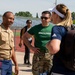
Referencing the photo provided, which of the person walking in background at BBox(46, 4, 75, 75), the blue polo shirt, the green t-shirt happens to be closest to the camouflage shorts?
the green t-shirt

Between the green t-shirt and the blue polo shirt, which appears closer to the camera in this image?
the blue polo shirt

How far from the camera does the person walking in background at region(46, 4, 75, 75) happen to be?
395 centimetres

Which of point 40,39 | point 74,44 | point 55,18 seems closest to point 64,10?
point 55,18

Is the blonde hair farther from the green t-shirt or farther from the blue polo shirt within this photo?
the green t-shirt

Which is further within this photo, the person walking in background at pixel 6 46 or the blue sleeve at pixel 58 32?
the person walking in background at pixel 6 46

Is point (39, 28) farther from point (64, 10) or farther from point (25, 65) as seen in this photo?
point (25, 65)

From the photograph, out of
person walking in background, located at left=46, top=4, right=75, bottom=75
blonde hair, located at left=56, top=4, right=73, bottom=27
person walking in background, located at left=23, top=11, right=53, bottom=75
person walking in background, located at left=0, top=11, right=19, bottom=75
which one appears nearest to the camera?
person walking in background, located at left=46, top=4, right=75, bottom=75

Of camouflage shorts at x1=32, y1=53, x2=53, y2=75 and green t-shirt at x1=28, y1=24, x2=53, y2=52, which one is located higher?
green t-shirt at x1=28, y1=24, x2=53, y2=52

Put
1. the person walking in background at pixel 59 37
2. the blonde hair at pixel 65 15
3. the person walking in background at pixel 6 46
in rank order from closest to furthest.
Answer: the person walking in background at pixel 59 37, the blonde hair at pixel 65 15, the person walking in background at pixel 6 46

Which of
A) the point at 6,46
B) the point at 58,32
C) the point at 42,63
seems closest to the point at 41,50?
the point at 42,63

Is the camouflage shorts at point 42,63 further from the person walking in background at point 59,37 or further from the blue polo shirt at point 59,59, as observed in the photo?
the blue polo shirt at point 59,59

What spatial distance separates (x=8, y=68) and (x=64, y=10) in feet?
7.23

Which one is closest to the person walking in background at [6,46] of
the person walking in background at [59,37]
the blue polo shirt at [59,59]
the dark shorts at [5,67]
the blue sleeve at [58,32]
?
the dark shorts at [5,67]

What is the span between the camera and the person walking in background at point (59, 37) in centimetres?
395
